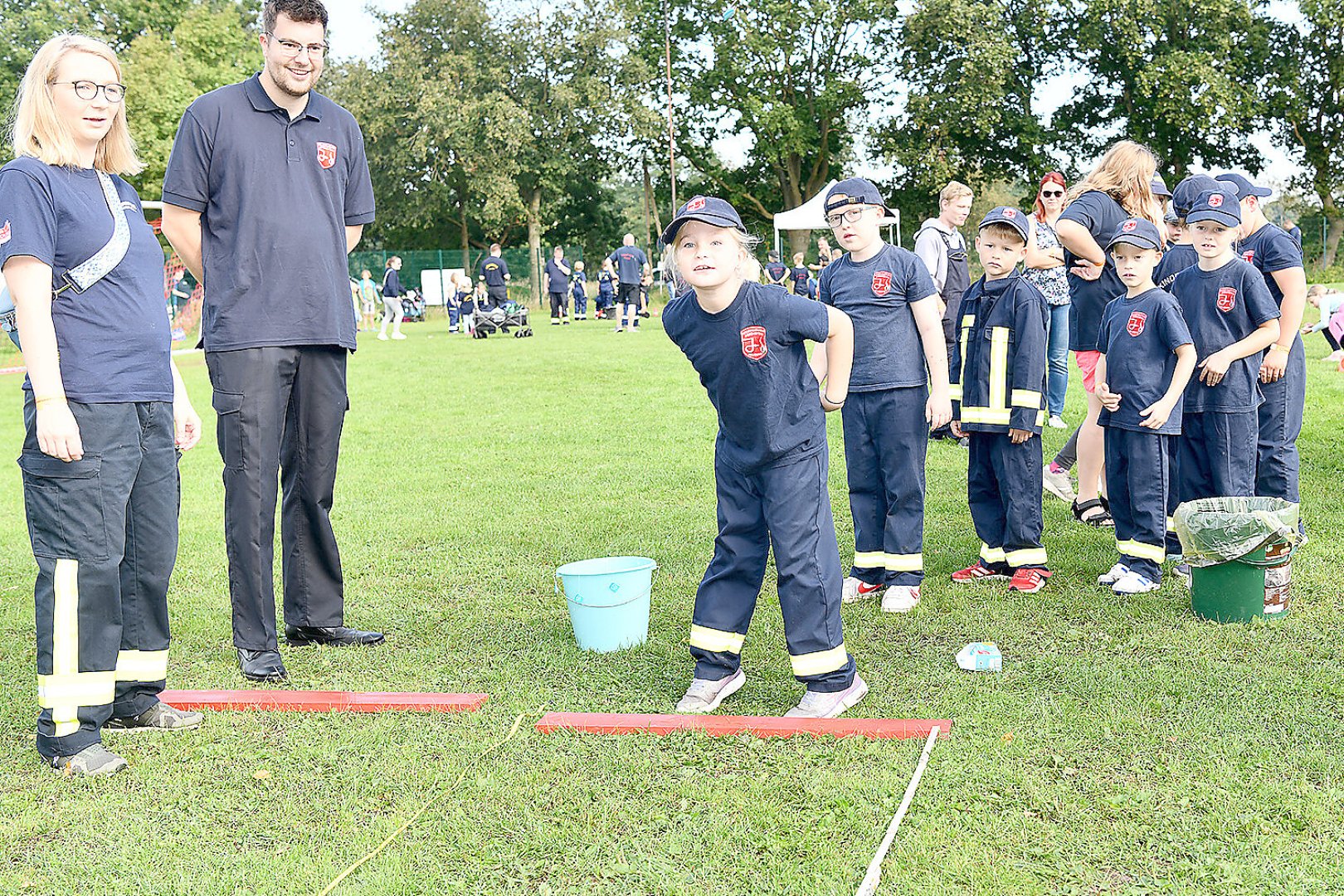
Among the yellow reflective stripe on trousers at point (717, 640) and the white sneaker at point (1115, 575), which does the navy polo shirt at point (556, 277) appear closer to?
the white sneaker at point (1115, 575)

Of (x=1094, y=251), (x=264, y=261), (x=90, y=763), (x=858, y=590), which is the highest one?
(x=1094, y=251)

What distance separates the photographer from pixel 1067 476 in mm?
7535

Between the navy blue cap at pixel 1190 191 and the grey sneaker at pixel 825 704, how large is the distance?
3.06 m

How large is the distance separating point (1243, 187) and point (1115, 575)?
6.48ft

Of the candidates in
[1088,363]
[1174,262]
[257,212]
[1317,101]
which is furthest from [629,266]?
[1317,101]

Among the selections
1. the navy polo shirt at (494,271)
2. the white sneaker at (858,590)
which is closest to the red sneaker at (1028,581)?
the white sneaker at (858,590)

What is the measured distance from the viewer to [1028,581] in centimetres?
532

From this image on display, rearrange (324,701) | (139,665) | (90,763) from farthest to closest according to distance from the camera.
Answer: (324,701), (139,665), (90,763)

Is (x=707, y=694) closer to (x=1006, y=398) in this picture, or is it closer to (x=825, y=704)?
(x=825, y=704)

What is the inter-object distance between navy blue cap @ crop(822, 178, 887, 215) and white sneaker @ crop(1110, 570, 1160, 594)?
1973 millimetres

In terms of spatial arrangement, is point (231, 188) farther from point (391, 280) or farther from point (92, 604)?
point (391, 280)

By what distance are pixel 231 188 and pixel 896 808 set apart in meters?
3.25

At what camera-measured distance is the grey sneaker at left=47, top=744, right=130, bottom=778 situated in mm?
3611

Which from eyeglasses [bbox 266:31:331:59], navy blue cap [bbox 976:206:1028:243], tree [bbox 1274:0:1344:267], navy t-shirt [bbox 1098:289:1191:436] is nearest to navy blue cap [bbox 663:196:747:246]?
eyeglasses [bbox 266:31:331:59]
